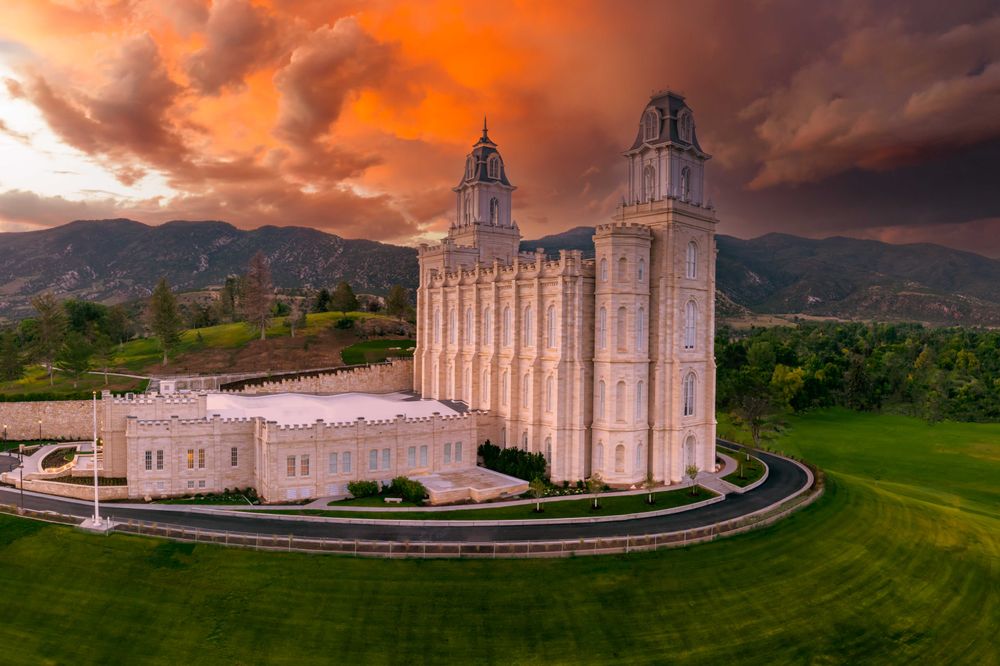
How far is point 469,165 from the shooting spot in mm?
66750

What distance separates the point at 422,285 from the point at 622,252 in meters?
26.4

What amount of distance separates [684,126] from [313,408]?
115 feet

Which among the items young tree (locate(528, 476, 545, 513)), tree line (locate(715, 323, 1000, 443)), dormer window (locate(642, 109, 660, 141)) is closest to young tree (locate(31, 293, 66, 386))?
young tree (locate(528, 476, 545, 513))

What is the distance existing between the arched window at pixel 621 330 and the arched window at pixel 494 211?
72.9 ft

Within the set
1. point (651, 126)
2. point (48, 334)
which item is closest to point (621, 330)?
point (651, 126)

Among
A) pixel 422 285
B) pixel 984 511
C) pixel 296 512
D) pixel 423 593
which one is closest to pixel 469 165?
pixel 422 285

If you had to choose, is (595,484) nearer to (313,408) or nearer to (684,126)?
(313,408)

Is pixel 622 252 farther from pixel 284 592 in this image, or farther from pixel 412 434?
pixel 284 592

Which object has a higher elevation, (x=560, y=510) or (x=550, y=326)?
(x=550, y=326)

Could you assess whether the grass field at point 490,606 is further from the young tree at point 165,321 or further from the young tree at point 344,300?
the young tree at point 344,300

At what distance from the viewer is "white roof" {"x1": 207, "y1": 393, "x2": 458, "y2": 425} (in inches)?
1847

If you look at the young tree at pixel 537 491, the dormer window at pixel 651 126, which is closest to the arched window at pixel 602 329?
the young tree at pixel 537 491

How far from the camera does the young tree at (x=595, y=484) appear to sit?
45750 mm

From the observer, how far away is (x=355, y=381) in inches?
2940
